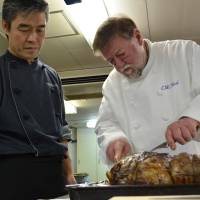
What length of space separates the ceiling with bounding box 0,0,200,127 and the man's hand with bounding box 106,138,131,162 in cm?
211

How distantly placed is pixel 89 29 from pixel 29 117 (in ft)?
7.93

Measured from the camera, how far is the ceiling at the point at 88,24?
3.77m

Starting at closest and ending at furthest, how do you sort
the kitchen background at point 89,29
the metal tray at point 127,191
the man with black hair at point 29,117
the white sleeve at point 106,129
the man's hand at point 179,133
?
the metal tray at point 127,191 → the man's hand at point 179,133 → the man with black hair at point 29,117 → the white sleeve at point 106,129 → the kitchen background at point 89,29

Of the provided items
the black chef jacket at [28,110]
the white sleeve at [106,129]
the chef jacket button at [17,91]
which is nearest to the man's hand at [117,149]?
the white sleeve at [106,129]

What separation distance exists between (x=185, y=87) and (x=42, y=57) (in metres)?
3.95

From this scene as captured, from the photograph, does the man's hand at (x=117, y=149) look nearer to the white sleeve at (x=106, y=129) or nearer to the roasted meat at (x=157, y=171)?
the white sleeve at (x=106, y=129)

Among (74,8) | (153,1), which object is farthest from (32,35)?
(153,1)

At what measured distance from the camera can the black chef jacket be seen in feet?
5.12

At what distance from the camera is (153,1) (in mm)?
3672

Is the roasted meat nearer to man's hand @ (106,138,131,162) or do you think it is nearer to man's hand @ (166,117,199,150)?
man's hand @ (166,117,199,150)

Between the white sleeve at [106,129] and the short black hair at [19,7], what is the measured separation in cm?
66

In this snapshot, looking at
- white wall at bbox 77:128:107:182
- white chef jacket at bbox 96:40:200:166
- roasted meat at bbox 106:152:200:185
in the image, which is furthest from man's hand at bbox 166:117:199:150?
white wall at bbox 77:128:107:182

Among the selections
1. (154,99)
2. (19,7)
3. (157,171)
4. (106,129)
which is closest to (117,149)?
(106,129)

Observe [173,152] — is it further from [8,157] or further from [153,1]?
[153,1]
